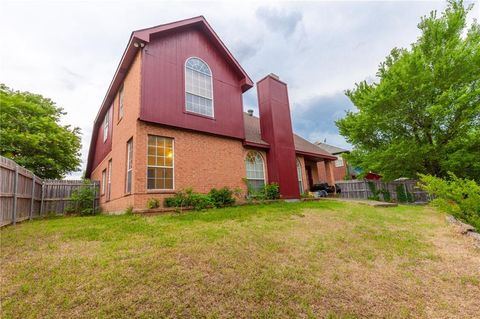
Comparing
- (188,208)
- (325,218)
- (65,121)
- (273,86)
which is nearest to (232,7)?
(273,86)

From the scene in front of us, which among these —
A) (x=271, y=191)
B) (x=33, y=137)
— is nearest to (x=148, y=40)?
(x=271, y=191)

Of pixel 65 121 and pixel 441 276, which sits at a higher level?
pixel 65 121

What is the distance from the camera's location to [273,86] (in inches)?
479

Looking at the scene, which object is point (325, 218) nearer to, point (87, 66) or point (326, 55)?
point (326, 55)

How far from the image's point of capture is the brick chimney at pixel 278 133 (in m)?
11.1

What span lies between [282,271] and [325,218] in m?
4.10

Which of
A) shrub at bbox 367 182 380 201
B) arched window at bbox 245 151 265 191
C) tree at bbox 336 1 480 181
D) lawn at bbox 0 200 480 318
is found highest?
tree at bbox 336 1 480 181

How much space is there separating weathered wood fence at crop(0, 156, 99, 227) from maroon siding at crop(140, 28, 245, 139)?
451 centimetres

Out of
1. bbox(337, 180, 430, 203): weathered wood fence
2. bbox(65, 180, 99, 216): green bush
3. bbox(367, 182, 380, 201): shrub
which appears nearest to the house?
bbox(65, 180, 99, 216): green bush

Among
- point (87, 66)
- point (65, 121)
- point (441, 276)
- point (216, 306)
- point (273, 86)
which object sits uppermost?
point (87, 66)

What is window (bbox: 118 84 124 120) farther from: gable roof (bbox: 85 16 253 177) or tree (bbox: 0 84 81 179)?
tree (bbox: 0 84 81 179)

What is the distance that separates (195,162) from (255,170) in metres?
3.60

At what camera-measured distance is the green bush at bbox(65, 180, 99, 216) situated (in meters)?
11.6

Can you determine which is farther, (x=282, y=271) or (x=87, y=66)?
(x=87, y=66)
